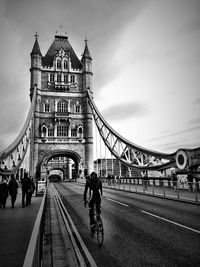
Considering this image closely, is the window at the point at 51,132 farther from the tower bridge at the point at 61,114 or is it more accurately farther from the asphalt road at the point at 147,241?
the asphalt road at the point at 147,241

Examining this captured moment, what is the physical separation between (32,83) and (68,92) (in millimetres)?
7823

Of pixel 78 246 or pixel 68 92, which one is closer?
pixel 78 246

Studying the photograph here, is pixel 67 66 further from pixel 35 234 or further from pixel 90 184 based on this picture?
pixel 35 234

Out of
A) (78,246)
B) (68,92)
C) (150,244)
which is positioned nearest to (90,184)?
(78,246)

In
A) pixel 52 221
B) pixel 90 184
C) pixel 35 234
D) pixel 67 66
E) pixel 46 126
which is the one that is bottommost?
pixel 52 221

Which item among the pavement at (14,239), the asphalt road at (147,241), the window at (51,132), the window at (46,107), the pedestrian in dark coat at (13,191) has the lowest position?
the asphalt road at (147,241)

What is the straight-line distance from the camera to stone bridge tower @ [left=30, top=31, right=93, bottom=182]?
45.9m

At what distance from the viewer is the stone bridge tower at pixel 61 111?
45938 mm

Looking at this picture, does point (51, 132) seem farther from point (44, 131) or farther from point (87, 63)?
point (87, 63)

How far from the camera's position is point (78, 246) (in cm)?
541

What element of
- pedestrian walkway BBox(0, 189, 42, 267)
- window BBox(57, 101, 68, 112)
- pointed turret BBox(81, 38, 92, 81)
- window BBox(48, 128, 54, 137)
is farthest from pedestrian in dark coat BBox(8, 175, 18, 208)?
pointed turret BBox(81, 38, 92, 81)

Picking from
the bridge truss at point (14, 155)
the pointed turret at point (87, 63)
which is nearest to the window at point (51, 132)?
the bridge truss at point (14, 155)

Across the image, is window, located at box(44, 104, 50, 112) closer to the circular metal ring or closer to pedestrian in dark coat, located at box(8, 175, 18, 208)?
the circular metal ring

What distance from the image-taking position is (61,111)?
4834cm
